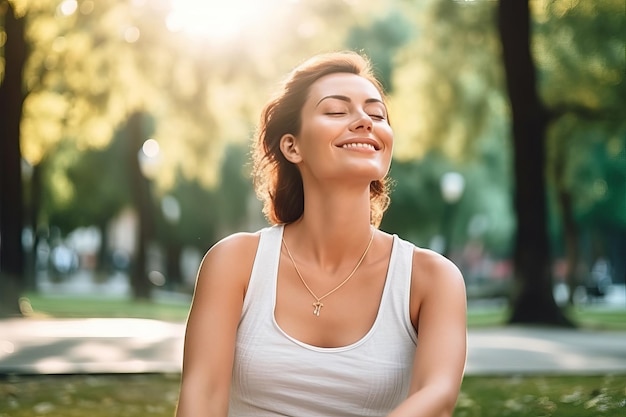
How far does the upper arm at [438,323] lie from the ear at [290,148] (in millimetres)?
464

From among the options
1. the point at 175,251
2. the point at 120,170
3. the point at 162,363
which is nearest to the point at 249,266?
the point at 162,363

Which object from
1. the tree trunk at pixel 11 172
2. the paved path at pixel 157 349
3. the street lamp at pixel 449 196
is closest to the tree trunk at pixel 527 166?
the paved path at pixel 157 349

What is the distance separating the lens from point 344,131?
298cm

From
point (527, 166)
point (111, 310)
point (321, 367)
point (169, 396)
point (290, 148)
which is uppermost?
point (290, 148)

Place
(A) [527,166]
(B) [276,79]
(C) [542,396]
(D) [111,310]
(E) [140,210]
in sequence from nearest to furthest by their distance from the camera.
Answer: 1. (C) [542,396]
2. (B) [276,79]
3. (A) [527,166]
4. (D) [111,310]
5. (E) [140,210]

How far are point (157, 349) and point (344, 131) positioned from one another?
9857mm

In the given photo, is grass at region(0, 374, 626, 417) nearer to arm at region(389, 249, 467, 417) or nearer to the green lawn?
arm at region(389, 249, 467, 417)

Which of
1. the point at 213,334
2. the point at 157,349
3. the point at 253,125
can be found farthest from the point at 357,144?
the point at 253,125

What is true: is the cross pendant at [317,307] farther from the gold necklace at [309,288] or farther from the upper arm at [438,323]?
the upper arm at [438,323]

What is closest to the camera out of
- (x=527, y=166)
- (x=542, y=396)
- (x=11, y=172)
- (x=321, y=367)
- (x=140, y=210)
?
(x=321, y=367)

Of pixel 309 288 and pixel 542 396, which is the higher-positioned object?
pixel 309 288

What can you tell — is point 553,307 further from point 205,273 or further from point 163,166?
point 205,273

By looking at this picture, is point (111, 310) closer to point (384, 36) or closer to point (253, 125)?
point (253, 125)

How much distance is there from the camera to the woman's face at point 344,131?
2967mm
